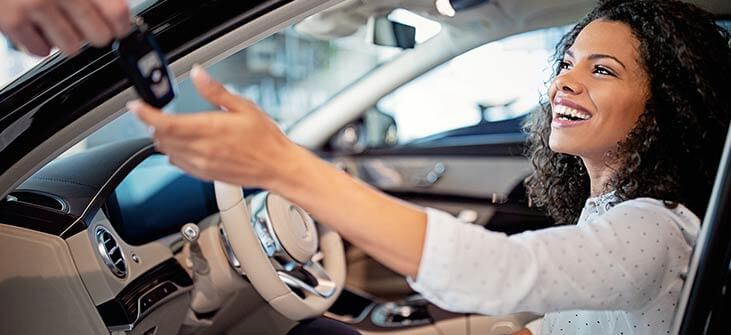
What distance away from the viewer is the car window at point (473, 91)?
219cm

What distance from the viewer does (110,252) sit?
1.34 metres

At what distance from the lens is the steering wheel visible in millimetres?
1433

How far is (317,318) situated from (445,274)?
0.82m

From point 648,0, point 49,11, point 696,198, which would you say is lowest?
point 696,198

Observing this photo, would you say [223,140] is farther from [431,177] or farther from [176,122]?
[431,177]

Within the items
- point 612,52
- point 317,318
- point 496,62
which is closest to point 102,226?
point 317,318

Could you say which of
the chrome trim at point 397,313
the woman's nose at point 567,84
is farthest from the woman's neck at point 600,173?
the chrome trim at point 397,313

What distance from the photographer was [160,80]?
31.2 inches

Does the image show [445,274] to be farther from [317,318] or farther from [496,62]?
[496,62]

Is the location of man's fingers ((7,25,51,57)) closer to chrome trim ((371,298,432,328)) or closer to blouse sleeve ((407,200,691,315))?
blouse sleeve ((407,200,691,315))

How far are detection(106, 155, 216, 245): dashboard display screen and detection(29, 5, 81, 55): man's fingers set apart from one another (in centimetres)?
70

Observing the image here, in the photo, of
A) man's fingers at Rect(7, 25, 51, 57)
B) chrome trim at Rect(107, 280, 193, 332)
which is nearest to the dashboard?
chrome trim at Rect(107, 280, 193, 332)

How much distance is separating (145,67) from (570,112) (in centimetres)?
68

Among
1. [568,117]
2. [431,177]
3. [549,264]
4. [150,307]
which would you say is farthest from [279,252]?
[431,177]
